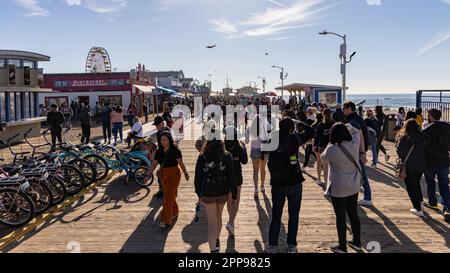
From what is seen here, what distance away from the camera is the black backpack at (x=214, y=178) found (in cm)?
509

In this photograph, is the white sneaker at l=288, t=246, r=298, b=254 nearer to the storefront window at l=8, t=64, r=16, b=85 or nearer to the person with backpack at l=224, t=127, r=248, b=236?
the person with backpack at l=224, t=127, r=248, b=236

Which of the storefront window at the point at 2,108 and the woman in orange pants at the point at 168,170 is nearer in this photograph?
the woman in orange pants at the point at 168,170

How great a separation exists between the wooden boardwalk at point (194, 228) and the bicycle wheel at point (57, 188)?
309 mm

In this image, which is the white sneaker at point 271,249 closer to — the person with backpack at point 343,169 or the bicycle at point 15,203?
the person with backpack at point 343,169

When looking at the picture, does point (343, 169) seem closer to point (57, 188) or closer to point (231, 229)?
point (231, 229)

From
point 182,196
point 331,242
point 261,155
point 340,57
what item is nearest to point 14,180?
point 182,196

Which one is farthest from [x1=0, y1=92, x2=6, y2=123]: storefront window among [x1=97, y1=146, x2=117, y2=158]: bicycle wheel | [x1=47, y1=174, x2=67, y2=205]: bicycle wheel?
[x1=47, y1=174, x2=67, y2=205]: bicycle wheel

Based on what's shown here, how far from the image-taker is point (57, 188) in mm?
8203

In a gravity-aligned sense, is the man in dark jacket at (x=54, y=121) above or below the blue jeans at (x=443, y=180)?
above

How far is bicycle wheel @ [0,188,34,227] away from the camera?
6.78 meters

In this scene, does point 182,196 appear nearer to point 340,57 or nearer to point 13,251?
point 13,251

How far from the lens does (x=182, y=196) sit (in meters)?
8.91

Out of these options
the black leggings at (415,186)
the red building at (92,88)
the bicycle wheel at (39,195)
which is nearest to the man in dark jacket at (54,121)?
the bicycle wheel at (39,195)

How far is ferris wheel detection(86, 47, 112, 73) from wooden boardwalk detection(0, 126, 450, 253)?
123 ft
